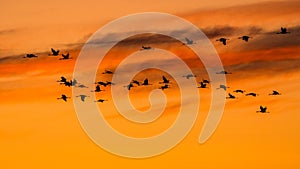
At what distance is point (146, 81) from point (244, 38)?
12.2 meters

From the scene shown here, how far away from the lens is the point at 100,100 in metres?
155

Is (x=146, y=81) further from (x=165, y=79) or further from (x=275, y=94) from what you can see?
(x=275, y=94)

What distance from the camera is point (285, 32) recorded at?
469 ft

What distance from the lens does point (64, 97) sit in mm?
149750

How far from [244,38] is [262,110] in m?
9.33

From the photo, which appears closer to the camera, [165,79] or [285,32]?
[285,32]

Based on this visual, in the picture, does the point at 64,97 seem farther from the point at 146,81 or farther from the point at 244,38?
the point at 244,38

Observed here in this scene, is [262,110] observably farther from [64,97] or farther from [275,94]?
[64,97]

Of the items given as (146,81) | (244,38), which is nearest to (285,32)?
(244,38)

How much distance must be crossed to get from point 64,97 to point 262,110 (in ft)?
55.9

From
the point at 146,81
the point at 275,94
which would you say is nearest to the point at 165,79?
the point at 146,81

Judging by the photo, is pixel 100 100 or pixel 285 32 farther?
pixel 100 100

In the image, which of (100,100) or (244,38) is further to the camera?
(100,100)

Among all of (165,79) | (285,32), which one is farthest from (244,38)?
(165,79)
